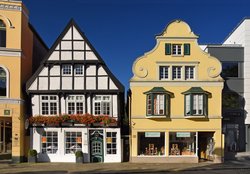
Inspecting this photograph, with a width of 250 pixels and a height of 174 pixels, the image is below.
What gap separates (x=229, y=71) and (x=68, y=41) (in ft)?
44.9

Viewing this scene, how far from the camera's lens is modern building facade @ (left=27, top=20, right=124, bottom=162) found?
1043 inches

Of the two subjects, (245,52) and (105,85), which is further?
(245,52)

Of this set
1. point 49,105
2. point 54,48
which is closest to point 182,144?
point 49,105

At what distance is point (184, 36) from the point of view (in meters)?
27.4

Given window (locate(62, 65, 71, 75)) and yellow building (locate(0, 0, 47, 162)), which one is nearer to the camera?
yellow building (locate(0, 0, 47, 162))

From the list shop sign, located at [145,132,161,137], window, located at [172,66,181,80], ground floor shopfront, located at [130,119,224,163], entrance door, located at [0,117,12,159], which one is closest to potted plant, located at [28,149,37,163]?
entrance door, located at [0,117,12,159]

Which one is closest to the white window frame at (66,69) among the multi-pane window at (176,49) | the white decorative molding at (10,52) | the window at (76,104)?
the window at (76,104)

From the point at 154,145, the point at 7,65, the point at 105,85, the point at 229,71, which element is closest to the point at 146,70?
the point at 105,85

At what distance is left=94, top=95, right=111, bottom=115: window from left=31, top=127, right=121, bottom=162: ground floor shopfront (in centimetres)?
125

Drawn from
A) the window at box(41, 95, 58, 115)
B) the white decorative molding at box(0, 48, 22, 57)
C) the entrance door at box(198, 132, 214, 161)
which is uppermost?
the white decorative molding at box(0, 48, 22, 57)

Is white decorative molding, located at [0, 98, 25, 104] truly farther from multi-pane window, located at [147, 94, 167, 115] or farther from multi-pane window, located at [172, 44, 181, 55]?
multi-pane window, located at [172, 44, 181, 55]

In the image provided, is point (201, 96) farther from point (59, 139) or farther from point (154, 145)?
point (59, 139)

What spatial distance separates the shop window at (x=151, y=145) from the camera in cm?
2731

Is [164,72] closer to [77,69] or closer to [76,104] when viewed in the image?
[77,69]
